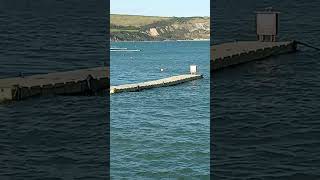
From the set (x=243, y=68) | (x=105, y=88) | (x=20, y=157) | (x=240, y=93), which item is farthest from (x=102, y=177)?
(x=243, y=68)

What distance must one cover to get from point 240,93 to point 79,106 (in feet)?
55.8

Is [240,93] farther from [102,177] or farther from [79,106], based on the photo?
[102,177]

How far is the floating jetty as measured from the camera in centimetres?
5322

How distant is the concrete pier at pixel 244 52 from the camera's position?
223 feet

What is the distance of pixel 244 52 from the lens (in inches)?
2840

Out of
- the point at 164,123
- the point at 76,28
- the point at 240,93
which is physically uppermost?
the point at 76,28

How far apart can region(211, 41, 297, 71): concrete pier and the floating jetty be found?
47.5 feet

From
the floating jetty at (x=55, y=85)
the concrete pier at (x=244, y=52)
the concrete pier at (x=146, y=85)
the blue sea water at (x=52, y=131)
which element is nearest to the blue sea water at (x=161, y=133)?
the concrete pier at (x=146, y=85)

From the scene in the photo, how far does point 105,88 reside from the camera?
6450 centimetres

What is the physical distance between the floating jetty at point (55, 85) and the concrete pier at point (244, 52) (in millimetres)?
14483

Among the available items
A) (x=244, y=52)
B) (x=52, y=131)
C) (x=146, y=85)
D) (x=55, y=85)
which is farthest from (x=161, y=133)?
(x=146, y=85)

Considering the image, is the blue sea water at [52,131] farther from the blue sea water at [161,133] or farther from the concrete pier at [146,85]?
the concrete pier at [146,85]

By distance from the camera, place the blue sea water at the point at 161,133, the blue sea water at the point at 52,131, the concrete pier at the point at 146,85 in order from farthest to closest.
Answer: the concrete pier at the point at 146,85 < the blue sea water at the point at 161,133 < the blue sea water at the point at 52,131

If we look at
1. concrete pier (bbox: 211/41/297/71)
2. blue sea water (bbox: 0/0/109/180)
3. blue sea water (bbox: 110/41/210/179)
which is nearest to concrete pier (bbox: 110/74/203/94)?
blue sea water (bbox: 110/41/210/179)
